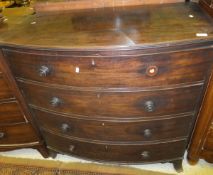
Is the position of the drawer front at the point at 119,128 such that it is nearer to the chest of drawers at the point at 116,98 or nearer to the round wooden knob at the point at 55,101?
the chest of drawers at the point at 116,98

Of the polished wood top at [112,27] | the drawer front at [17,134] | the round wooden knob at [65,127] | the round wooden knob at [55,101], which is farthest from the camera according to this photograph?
the drawer front at [17,134]

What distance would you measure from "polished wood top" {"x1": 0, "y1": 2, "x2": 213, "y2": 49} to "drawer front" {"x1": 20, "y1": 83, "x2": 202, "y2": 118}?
27 centimetres

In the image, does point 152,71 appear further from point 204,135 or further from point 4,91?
point 4,91

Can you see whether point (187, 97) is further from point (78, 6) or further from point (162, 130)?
point (78, 6)

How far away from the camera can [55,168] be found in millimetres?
1639

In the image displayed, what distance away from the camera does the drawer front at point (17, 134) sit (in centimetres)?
147

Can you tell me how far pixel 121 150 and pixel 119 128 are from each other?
0.22 m

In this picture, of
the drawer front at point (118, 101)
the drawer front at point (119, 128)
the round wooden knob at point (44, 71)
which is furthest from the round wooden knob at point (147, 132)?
the round wooden knob at point (44, 71)

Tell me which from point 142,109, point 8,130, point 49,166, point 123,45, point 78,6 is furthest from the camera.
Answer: point 49,166

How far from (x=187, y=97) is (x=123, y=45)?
0.45m

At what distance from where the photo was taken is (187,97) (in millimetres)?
1053

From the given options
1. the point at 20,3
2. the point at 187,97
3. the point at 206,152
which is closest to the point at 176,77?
the point at 187,97

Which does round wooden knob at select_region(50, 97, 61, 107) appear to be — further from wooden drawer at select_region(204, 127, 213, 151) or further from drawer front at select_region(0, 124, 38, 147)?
wooden drawer at select_region(204, 127, 213, 151)

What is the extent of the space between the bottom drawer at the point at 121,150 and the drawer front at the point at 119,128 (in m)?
0.07
